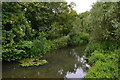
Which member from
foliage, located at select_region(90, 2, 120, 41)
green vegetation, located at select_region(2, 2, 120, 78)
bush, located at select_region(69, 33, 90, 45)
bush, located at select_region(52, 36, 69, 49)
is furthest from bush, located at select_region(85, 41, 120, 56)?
bush, located at select_region(69, 33, 90, 45)

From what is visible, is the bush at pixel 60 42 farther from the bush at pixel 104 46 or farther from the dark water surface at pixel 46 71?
the dark water surface at pixel 46 71

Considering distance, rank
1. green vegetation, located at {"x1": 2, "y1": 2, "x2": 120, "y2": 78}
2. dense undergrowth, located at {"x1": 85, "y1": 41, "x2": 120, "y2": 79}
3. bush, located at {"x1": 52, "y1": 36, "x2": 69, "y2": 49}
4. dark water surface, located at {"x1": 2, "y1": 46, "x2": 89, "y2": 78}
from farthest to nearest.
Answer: bush, located at {"x1": 52, "y1": 36, "x2": 69, "y2": 49}, dark water surface, located at {"x1": 2, "y1": 46, "x2": 89, "y2": 78}, green vegetation, located at {"x1": 2, "y1": 2, "x2": 120, "y2": 78}, dense undergrowth, located at {"x1": 85, "y1": 41, "x2": 120, "y2": 79}

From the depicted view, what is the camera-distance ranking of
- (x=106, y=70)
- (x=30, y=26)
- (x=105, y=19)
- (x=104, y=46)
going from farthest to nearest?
(x=30, y=26) → (x=104, y=46) → (x=105, y=19) → (x=106, y=70)

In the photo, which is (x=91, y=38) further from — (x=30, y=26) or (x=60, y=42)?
(x=30, y=26)

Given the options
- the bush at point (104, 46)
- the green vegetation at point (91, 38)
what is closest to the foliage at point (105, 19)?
the green vegetation at point (91, 38)

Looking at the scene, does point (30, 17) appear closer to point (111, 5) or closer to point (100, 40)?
point (100, 40)

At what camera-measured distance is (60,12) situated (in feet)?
61.2

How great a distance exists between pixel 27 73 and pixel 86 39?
15255 millimetres

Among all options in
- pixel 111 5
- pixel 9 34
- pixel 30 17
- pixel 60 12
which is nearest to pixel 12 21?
pixel 9 34

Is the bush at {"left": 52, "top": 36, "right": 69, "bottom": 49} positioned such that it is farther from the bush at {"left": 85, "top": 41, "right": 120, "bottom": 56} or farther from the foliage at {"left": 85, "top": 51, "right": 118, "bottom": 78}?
the foliage at {"left": 85, "top": 51, "right": 118, "bottom": 78}

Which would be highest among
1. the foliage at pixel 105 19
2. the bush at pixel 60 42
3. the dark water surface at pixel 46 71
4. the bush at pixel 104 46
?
the foliage at pixel 105 19

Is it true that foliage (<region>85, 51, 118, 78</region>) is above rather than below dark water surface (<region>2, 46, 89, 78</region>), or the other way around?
above

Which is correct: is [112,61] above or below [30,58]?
above

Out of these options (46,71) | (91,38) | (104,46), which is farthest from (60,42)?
(46,71)
